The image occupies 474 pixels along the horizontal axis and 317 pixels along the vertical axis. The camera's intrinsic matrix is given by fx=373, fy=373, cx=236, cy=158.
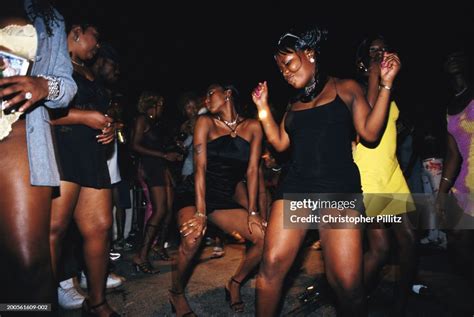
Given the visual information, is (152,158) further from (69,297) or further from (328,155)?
(328,155)

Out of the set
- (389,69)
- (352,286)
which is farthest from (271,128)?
(352,286)

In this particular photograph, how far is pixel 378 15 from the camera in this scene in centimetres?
1105

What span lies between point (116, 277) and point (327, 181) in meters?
3.00

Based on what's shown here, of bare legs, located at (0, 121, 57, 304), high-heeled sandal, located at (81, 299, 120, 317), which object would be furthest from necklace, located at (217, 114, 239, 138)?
bare legs, located at (0, 121, 57, 304)

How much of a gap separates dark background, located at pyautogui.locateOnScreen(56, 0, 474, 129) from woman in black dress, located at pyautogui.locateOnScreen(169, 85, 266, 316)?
17.8ft

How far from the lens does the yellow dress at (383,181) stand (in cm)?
346

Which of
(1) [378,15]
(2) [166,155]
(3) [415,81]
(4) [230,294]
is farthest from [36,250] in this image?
(1) [378,15]

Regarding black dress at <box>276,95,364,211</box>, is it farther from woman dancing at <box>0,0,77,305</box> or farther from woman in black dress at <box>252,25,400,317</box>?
woman dancing at <box>0,0,77,305</box>

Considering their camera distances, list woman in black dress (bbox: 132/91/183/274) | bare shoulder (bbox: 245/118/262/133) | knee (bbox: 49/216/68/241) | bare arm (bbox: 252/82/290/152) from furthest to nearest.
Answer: woman in black dress (bbox: 132/91/183/274) → bare shoulder (bbox: 245/118/262/133) → bare arm (bbox: 252/82/290/152) → knee (bbox: 49/216/68/241)

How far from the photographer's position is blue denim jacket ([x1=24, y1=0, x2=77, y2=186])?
1.88 m

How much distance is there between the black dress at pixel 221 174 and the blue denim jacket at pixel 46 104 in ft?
5.99

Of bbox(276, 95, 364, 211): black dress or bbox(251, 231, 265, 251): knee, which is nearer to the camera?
bbox(276, 95, 364, 211): black dress

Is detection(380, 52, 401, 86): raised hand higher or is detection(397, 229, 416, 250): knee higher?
detection(380, 52, 401, 86): raised hand

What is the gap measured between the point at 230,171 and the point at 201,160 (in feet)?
1.22
